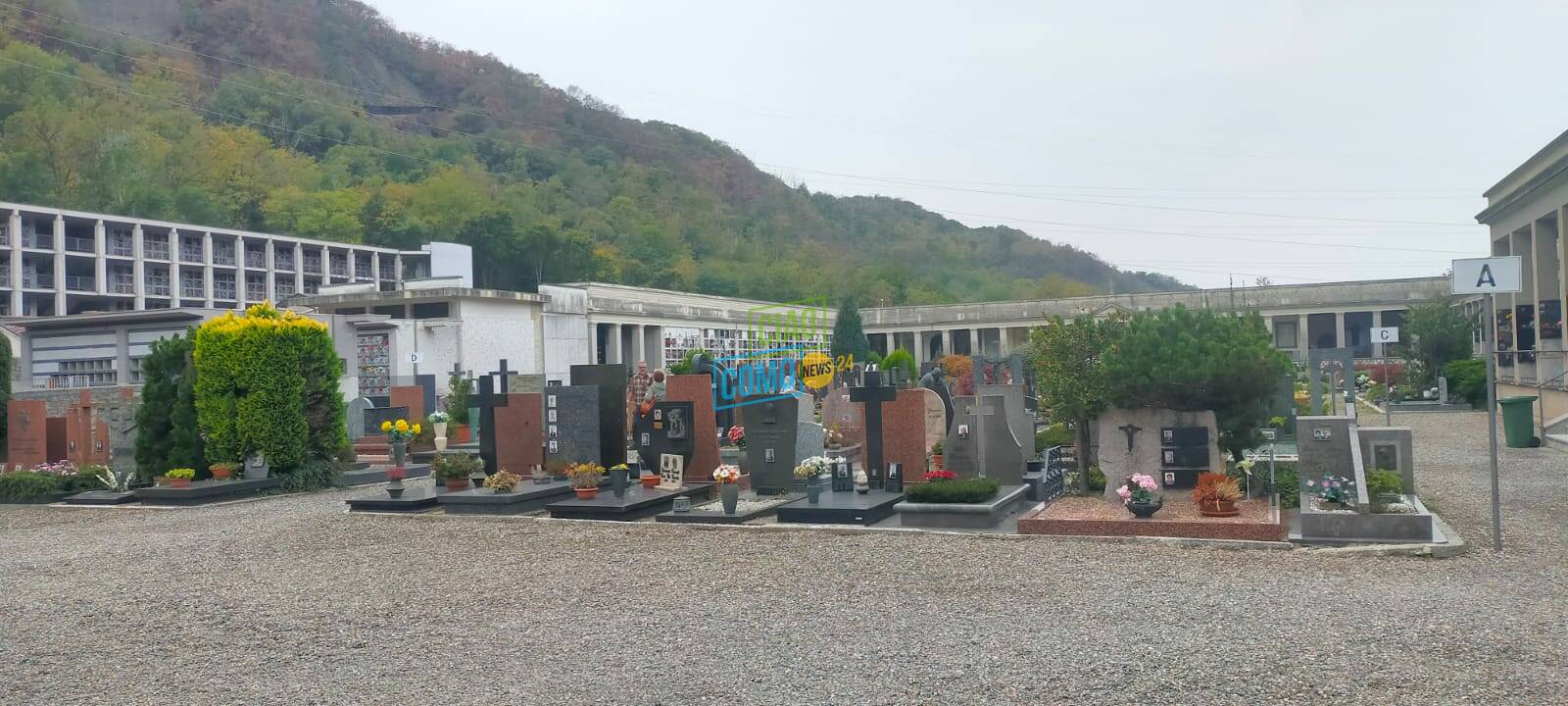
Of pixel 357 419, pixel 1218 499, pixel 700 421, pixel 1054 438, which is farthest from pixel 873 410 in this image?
pixel 357 419

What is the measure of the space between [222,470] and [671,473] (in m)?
7.30

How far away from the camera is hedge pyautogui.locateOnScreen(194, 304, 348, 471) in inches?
655

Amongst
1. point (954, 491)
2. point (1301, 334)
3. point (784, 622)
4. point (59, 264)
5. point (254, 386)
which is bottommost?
point (784, 622)

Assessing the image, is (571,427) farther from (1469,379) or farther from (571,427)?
(1469,379)

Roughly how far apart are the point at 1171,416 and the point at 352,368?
28.8m

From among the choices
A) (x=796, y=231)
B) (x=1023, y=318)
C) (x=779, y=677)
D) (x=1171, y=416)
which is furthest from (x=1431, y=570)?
(x=796, y=231)

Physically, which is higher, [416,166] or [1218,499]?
[416,166]

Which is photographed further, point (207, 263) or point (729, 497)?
point (207, 263)

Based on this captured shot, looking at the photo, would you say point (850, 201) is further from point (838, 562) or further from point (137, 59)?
point (838, 562)

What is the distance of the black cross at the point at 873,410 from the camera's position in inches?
528

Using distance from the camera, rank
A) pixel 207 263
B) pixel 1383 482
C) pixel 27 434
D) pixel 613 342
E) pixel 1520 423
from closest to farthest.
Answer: pixel 1383 482
pixel 1520 423
pixel 27 434
pixel 613 342
pixel 207 263

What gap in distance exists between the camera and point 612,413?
51.1ft

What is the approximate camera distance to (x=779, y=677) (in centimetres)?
588

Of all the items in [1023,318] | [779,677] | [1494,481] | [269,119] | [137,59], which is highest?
[137,59]
